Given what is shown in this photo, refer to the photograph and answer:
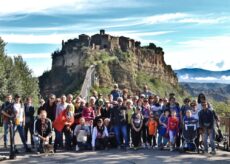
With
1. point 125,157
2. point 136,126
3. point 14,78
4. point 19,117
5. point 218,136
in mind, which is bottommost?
point 125,157

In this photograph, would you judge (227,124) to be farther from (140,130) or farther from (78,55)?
(78,55)

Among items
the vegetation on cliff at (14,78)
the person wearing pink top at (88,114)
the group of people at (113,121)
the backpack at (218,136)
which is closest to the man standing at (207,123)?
the group of people at (113,121)

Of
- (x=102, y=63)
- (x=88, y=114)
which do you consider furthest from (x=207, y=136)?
(x=102, y=63)

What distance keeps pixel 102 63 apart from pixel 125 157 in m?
80.1

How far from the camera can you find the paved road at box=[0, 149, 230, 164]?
1509 cm

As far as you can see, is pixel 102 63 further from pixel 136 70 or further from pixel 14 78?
pixel 14 78

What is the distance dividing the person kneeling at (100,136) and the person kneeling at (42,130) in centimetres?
163

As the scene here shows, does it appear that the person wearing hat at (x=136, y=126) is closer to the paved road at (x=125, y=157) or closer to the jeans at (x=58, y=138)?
the paved road at (x=125, y=157)

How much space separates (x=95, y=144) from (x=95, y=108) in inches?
51.7

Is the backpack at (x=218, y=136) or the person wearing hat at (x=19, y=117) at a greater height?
the person wearing hat at (x=19, y=117)

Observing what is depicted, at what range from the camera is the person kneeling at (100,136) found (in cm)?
1741

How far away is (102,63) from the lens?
95625 millimetres

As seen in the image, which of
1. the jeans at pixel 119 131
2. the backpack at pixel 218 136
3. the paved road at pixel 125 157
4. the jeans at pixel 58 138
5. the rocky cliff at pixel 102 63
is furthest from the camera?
the rocky cliff at pixel 102 63

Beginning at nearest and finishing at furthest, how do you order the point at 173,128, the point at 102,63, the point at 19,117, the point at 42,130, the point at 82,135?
the point at 42,130, the point at 19,117, the point at 82,135, the point at 173,128, the point at 102,63
